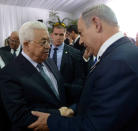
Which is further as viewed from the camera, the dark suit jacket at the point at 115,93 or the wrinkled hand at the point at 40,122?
the wrinkled hand at the point at 40,122

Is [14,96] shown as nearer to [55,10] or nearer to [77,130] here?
[77,130]

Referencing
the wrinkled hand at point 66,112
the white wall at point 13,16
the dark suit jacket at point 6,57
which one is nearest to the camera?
the wrinkled hand at point 66,112

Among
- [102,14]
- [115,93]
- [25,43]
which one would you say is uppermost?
[102,14]

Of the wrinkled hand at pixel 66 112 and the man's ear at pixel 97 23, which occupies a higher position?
the man's ear at pixel 97 23

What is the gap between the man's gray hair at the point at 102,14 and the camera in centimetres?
104

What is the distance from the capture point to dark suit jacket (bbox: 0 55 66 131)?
1210 mm

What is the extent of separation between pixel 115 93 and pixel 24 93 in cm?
70

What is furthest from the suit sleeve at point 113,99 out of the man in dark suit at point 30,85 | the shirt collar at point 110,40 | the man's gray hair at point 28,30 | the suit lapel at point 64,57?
the suit lapel at point 64,57

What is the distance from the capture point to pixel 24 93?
4.13 feet

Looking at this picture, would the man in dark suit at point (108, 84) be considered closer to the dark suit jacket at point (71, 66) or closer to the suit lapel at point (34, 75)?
the suit lapel at point (34, 75)

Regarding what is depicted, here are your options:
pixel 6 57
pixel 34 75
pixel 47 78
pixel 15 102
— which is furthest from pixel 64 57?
pixel 15 102

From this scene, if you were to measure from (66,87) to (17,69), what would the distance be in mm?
609

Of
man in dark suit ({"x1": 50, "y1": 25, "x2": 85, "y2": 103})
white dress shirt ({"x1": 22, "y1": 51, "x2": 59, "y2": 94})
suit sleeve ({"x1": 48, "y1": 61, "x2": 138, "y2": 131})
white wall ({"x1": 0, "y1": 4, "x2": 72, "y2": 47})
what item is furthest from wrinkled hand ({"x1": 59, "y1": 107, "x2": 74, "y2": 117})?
white wall ({"x1": 0, "y1": 4, "x2": 72, "y2": 47})

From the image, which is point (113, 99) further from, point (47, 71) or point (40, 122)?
point (47, 71)
